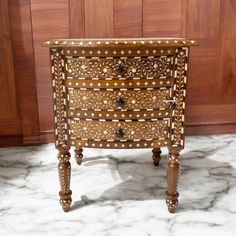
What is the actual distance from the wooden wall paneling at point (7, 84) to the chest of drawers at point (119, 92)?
1.11m

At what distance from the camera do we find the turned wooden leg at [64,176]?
165 cm

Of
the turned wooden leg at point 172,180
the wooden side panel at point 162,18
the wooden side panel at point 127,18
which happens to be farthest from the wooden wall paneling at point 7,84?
the turned wooden leg at point 172,180

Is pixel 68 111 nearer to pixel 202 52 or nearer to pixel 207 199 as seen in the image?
pixel 207 199

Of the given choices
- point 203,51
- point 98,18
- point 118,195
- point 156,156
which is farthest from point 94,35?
point 118,195

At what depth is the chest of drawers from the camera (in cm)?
148

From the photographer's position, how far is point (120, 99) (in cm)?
152

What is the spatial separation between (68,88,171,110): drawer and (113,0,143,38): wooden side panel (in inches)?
44.7

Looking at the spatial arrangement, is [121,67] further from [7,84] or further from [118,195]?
[7,84]

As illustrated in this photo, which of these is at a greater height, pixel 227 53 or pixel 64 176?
pixel 227 53

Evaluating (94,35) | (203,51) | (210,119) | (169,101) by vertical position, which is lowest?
(210,119)

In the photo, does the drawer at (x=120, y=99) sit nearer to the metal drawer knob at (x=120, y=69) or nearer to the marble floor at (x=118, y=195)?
the metal drawer knob at (x=120, y=69)

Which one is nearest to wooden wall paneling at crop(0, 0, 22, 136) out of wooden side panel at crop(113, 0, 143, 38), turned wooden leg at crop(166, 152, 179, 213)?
wooden side panel at crop(113, 0, 143, 38)

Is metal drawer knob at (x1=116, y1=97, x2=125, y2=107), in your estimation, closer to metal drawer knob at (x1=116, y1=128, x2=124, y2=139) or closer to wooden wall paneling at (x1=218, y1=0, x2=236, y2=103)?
metal drawer knob at (x1=116, y1=128, x2=124, y2=139)

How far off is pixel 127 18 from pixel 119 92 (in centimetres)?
119
